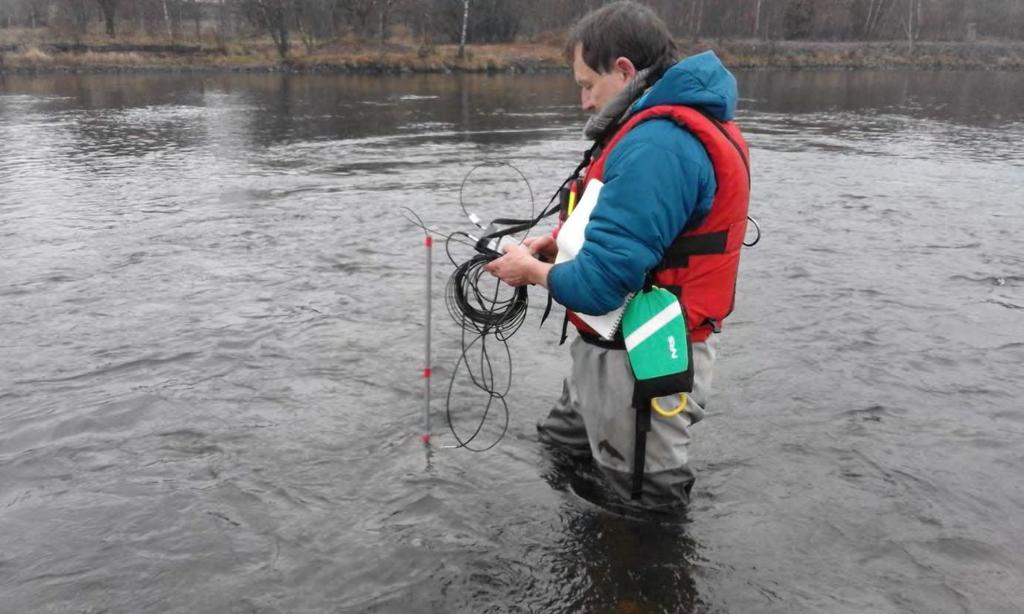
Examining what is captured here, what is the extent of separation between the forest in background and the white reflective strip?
54.9m

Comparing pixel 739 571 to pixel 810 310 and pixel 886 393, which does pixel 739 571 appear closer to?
pixel 886 393

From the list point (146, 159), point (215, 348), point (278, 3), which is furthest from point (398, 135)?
point (278, 3)

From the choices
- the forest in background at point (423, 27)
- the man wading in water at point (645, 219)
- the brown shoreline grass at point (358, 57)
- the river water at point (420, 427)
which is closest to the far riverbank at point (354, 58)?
the brown shoreline grass at point (358, 57)

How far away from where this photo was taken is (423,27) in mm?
72188

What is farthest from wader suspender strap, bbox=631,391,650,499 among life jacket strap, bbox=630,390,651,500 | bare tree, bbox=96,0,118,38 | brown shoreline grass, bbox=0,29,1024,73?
bare tree, bbox=96,0,118,38

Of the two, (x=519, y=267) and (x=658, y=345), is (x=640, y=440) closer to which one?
(x=658, y=345)

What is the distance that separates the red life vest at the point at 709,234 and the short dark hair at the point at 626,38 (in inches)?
13.7

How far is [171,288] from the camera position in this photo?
9.18 m

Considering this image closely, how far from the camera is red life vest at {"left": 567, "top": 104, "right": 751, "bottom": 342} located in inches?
149

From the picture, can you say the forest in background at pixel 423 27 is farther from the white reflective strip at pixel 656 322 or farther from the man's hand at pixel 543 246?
the white reflective strip at pixel 656 322

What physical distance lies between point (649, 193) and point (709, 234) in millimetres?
524

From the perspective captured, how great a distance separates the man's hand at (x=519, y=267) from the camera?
13.4 ft

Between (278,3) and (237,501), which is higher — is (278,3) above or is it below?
above

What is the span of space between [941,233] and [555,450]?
9623 mm
